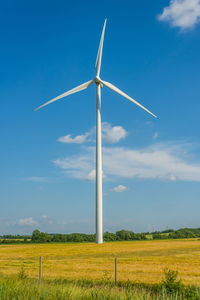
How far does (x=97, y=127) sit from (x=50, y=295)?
55.5 m

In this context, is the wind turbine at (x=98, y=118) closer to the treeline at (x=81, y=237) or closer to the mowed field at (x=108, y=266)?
the mowed field at (x=108, y=266)

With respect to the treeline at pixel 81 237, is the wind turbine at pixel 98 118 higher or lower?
higher

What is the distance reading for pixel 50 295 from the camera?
31.1 ft

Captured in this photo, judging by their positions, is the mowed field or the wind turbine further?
the wind turbine

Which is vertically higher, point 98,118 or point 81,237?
point 98,118

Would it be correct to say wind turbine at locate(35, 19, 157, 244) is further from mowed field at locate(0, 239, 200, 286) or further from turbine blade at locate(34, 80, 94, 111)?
mowed field at locate(0, 239, 200, 286)

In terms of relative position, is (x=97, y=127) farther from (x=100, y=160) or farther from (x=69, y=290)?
(x=69, y=290)

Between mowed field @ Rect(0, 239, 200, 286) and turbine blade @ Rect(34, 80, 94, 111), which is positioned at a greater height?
turbine blade @ Rect(34, 80, 94, 111)

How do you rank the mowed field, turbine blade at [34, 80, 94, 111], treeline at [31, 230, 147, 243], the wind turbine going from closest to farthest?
1. the mowed field
2. turbine blade at [34, 80, 94, 111]
3. the wind turbine
4. treeline at [31, 230, 147, 243]

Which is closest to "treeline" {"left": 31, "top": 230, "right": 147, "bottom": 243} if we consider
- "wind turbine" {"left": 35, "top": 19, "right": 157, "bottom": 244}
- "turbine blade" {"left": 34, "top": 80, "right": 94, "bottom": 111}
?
"wind turbine" {"left": 35, "top": 19, "right": 157, "bottom": 244}

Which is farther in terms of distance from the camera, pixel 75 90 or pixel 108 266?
pixel 75 90

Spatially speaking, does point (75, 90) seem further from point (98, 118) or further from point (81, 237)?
point (81, 237)

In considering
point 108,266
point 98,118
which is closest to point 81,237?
point 98,118

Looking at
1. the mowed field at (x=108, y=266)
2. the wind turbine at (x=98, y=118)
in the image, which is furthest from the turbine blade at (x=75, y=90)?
the mowed field at (x=108, y=266)
